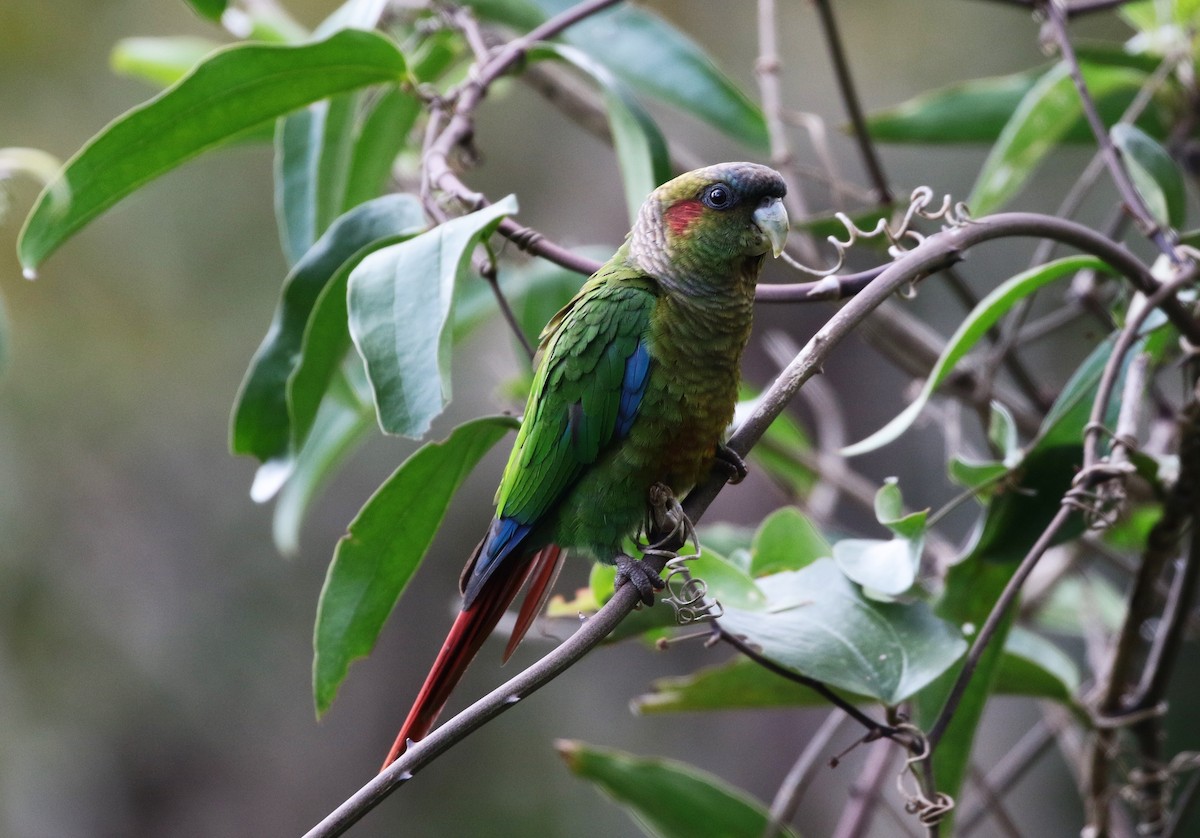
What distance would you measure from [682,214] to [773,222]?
139mm

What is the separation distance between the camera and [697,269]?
4.80 ft

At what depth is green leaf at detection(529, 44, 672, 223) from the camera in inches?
58.6

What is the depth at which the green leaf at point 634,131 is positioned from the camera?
1488 mm

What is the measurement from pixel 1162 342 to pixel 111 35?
5.40 m

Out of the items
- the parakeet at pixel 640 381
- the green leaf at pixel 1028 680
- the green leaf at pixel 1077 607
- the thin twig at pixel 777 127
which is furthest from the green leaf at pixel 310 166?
the green leaf at pixel 1077 607

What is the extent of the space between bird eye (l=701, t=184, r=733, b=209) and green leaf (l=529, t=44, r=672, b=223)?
90 mm

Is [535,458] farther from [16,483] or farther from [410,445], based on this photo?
[16,483]

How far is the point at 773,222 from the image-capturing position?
1386 mm

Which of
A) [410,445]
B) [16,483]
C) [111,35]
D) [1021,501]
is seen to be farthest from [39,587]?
[1021,501]

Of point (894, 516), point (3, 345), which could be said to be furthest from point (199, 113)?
point (894, 516)

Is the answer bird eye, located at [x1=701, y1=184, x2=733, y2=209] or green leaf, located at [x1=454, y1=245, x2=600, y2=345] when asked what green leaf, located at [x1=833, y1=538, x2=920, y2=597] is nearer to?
bird eye, located at [x1=701, y1=184, x2=733, y2=209]

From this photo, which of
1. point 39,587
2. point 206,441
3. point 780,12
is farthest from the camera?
point 780,12

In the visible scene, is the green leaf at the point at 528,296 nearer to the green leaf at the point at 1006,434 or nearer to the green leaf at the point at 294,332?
the green leaf at the point at 294,332

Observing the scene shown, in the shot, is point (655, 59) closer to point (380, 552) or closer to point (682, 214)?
point (682, 214)
